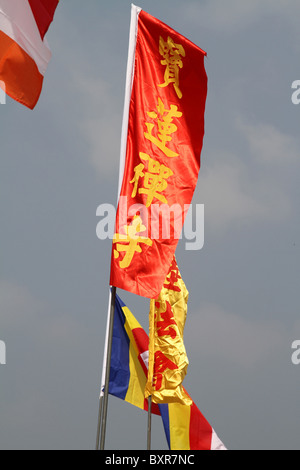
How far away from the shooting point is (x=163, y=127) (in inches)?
340

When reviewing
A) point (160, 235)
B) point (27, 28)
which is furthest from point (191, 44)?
point (160, 235)

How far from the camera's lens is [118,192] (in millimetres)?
7918

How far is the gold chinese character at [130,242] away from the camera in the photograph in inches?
297

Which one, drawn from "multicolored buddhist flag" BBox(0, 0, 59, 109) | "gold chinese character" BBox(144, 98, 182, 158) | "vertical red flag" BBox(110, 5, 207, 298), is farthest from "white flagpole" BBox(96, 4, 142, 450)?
"multicolored buddhist flag" BBox(0, 0, 59, 109)

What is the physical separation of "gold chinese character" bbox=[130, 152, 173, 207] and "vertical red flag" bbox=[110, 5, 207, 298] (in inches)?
0.5

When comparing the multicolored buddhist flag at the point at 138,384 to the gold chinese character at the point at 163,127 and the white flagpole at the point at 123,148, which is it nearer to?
the white flagpole at the point at 123,148

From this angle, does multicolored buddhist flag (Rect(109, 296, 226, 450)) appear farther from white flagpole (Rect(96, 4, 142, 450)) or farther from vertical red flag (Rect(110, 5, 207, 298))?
vertical red flag (Rect(110, 5, 207, 298))

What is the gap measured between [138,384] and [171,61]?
312 inches

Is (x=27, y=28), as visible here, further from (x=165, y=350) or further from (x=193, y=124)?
(x=165, y=350)

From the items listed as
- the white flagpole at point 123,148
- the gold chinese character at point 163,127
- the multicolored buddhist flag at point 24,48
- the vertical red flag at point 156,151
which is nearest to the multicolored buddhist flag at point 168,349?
the white flagpole at point 123,148

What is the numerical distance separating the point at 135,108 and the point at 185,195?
1363mm

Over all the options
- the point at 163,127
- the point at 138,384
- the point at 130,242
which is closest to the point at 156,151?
the point at 163,127

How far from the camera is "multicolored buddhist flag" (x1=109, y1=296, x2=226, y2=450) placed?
1405 cm

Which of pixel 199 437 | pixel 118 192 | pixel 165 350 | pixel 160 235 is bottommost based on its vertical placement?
pixel 199 437
